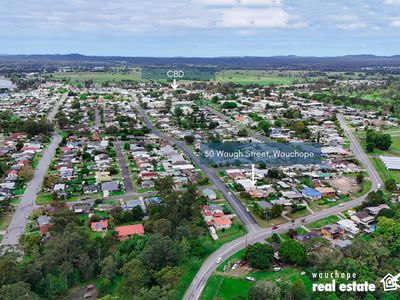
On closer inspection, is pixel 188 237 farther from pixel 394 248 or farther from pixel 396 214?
pixel 396 214

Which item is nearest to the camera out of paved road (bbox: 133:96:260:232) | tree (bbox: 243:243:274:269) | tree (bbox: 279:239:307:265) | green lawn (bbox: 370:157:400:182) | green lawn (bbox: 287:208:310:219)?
tree (bbox: 243:243:274:269)

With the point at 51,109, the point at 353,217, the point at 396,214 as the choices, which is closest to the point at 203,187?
the point at 353,217

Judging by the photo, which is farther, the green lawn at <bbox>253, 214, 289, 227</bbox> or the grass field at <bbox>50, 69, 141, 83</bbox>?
the grass field at <bbox>50, 69, 141, 83</bbox>

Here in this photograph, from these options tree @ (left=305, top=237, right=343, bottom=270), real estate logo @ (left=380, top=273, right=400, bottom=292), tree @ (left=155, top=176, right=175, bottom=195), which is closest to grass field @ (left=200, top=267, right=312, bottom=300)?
tree @ (left=305, top=237, right=343, bottom=270)

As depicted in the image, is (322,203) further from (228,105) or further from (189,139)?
(228,105)

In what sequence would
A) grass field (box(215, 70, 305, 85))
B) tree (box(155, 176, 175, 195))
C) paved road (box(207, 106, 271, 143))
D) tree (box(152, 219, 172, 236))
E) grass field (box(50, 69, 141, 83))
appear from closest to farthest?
1. tree (box(152, 219, 172, 236))
2. tree (box(155, 176, 175, 195))
3. paved road (box(207, 106, 271, 143))
4. grass field (box(215, 70, 305, 85))
5. grass field (box(50, 69, 141, 83))

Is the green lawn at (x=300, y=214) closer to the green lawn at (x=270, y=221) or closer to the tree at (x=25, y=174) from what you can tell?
the green lawn at (x=270, y=221)

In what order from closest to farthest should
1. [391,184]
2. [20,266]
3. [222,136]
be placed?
[20,266], [391,184], [222,136]

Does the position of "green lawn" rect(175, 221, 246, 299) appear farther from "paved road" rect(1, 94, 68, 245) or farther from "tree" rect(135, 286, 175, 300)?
"paved road" rect(1, 94, 68, 245)
